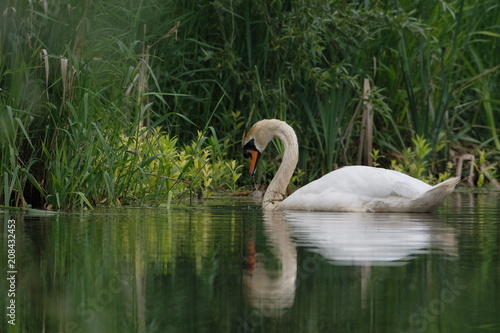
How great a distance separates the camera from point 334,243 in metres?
6.07

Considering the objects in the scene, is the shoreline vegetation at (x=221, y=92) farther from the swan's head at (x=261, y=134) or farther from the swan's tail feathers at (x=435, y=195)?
the swan's tail feathers at (x=435, y=195)

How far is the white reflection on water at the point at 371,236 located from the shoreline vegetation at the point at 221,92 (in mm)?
1471

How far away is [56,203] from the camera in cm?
774

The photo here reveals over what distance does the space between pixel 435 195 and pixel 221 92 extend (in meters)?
4.18

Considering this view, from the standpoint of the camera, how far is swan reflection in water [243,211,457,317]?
445cm

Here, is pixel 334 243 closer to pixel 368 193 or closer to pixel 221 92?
pixel 368 193

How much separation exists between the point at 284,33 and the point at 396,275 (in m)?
7.19

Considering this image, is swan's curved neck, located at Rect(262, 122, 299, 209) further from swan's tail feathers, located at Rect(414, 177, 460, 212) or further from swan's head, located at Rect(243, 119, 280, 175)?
swan's tail feathers, located at Rect(414, 177, 460, 212)

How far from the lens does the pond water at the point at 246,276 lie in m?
3.80

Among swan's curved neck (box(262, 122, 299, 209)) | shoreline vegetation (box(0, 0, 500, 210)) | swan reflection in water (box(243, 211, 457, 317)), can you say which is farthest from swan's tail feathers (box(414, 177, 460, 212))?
shoreline vegetation (box(0, 0, 500, 210))

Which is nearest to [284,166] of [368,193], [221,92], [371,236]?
[368,193]

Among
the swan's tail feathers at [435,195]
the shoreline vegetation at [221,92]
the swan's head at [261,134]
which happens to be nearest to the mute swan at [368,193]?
the swan's tail feathers at [435,195]

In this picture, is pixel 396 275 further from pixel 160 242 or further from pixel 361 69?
pixel 361 69

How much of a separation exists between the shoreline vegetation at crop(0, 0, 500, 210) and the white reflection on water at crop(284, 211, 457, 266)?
1.47m
